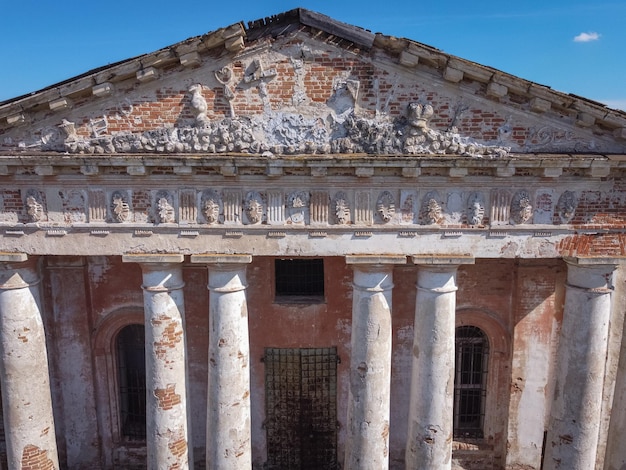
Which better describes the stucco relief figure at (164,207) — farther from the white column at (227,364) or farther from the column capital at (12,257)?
the column capital at (12,257)

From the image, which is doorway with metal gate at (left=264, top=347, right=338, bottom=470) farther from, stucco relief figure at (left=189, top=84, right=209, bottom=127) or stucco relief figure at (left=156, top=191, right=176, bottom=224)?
stucco relief figure at (left=189, top=84, right=209, bottom=127)

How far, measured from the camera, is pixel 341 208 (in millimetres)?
8414

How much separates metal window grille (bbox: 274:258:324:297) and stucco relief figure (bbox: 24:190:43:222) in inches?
185

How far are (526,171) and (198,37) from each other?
19.3 ft

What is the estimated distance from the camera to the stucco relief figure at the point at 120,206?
8.49 meters

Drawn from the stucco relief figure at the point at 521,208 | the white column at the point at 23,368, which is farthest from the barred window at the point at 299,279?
the white column at the point at 23,368

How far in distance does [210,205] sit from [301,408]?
570cm

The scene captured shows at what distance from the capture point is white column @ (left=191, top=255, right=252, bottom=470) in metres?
8.71

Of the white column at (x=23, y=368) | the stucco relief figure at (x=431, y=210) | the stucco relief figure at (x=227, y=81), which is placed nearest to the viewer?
the stucco relief figure at (x=227, y=81)

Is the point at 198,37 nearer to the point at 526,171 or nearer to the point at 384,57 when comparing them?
the point at 384,57

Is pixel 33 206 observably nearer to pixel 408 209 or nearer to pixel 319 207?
pixel 319 207

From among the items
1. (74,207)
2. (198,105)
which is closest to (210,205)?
(198,105)

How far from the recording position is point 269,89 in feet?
27.0

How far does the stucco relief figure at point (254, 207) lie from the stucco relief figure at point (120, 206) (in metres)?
2.09
